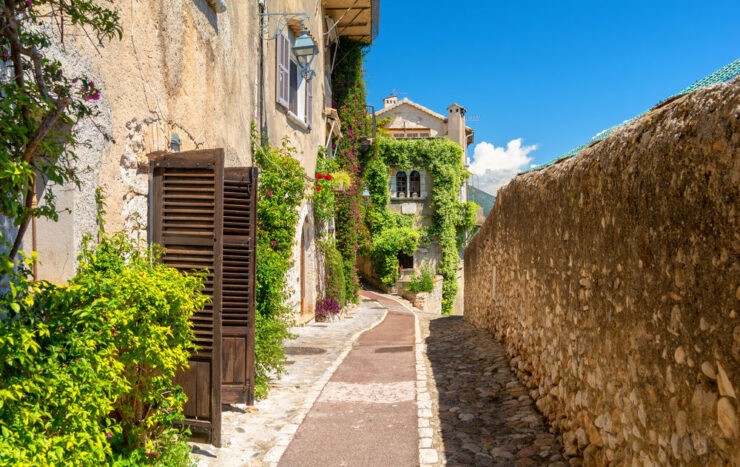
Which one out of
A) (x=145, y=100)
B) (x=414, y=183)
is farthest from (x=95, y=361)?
(x=414, y=183)

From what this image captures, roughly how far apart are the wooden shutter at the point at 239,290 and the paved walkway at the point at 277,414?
0.32m

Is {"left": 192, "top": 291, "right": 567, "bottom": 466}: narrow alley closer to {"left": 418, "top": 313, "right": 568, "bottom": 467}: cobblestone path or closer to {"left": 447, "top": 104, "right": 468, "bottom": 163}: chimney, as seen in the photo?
{"left": 418, "top": 313, "right": 568, "bottom": 467}: cobblestone path

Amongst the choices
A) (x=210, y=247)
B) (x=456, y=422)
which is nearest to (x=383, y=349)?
(x=456, y=422)

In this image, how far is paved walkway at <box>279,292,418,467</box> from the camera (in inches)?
178

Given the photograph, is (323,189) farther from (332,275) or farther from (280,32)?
(280,32)

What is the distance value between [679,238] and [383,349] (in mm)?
7850

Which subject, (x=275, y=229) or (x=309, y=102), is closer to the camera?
(x=275, y=229)

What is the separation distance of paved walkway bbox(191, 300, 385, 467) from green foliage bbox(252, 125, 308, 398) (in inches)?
14.5

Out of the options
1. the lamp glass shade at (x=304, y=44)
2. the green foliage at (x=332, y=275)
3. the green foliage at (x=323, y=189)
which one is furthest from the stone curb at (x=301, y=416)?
the lamp glass shade at (x=304, y=44)

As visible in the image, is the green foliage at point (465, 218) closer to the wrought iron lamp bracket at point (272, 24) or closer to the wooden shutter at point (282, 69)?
the wooden shutter at point (282, 69)

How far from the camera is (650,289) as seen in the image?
2754 mm

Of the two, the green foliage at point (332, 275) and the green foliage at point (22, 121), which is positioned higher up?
the green foliage at point (22, 121)

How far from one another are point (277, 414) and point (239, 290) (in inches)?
53.5

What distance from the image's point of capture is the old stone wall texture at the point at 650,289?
2.12 metres
